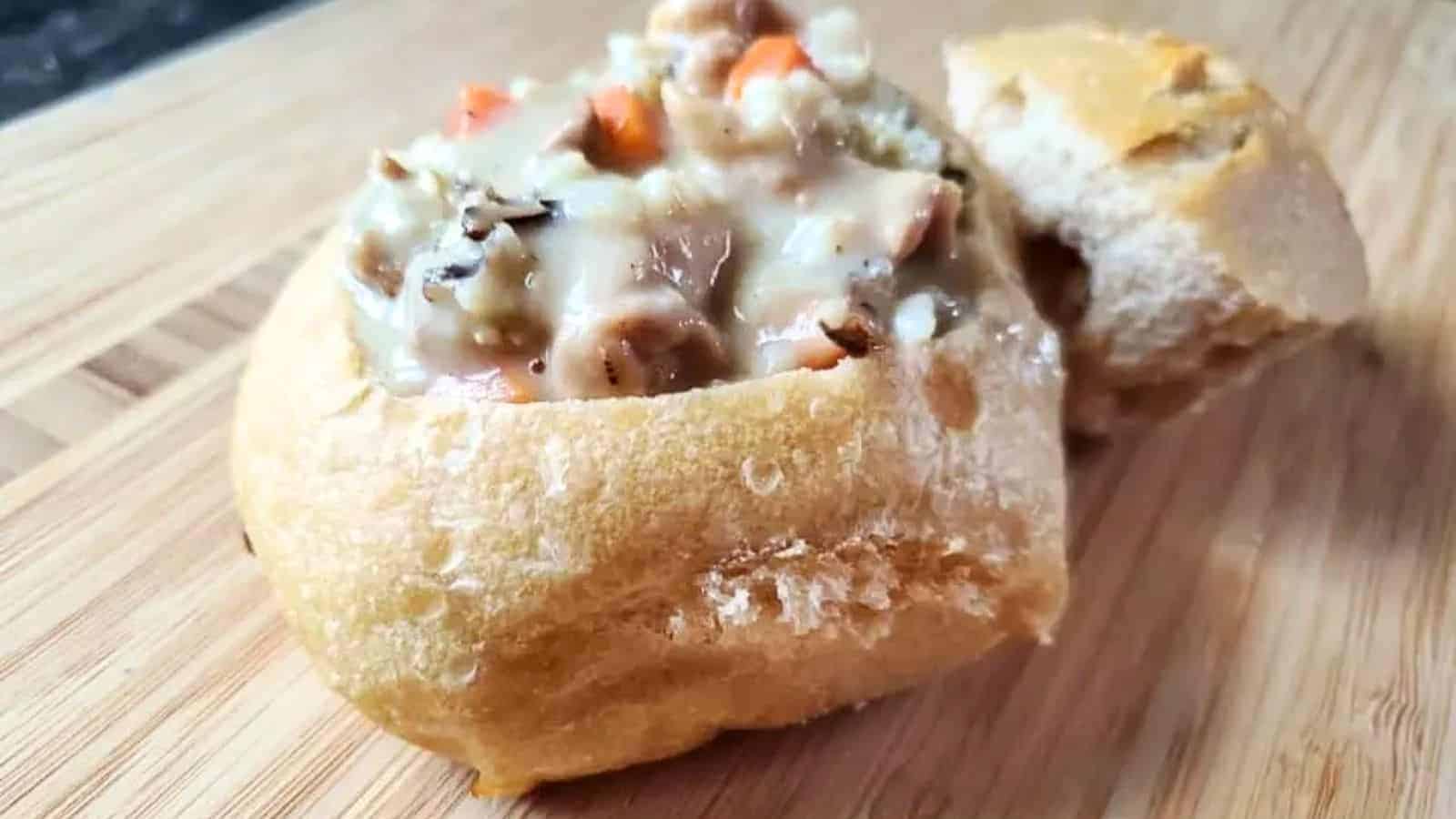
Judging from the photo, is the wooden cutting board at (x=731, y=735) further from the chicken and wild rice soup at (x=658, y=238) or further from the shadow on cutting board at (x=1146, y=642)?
the chicken and wild rice soup at (x=658, y=238)

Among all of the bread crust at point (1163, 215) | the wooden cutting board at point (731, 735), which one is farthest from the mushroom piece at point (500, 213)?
the bread crust at point (1163, 215)

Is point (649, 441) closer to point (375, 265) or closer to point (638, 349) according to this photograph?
point (638, 349)

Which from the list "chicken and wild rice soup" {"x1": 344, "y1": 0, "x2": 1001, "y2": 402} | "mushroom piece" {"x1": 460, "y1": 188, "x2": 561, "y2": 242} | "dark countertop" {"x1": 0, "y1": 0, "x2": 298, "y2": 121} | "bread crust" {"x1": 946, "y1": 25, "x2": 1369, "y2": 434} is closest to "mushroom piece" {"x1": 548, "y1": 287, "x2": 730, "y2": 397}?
"chicken and wild rice soup" {"x1": 344, "y1": 0, "x2": 1001, "y2": 402}

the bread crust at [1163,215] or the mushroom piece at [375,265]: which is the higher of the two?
the mushroom piece at [375,265]

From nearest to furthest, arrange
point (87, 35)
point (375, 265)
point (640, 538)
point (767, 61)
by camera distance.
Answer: point (640, 538), point (375, 265), point (767, 61), point (87, 35)

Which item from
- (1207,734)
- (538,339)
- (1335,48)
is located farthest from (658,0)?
(1207,734)

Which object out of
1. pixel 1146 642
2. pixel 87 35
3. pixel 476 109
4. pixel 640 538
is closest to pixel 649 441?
pixel 640 538
